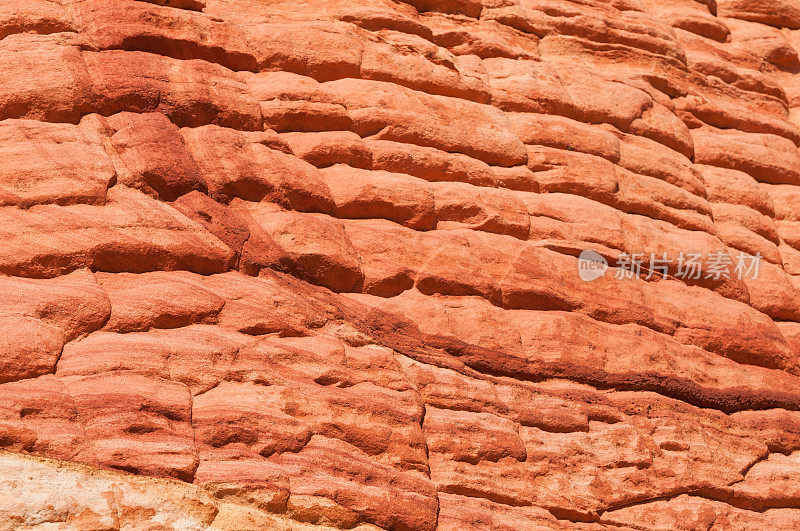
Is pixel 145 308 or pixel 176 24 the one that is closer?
pixel 145 308

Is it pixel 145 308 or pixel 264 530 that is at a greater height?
pixel 145 308

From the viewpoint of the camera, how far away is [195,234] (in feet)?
25.7

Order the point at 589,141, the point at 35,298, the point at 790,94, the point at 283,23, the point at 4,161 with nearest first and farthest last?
1. the point at 35,298
2. the point at 4,161
3. the point at 283,23
4. the point at 589,141
5. the point at 790,94

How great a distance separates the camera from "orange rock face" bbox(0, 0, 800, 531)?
21.2 feet

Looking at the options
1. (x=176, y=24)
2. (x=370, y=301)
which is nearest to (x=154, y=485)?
(x=370, y=301)

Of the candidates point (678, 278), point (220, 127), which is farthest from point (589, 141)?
point (220, 127)

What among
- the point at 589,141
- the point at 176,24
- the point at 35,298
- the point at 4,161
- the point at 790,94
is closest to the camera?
the point at 35,298

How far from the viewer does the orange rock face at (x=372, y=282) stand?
21.2 feet

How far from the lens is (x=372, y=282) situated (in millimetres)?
8750

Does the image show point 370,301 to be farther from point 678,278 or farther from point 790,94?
point 790,94

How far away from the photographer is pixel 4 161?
7480 millimetres

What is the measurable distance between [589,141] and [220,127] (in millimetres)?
5443

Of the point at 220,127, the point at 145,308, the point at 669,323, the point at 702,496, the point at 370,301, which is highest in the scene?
the point at 220,127

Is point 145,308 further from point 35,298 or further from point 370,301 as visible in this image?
point 370,301
